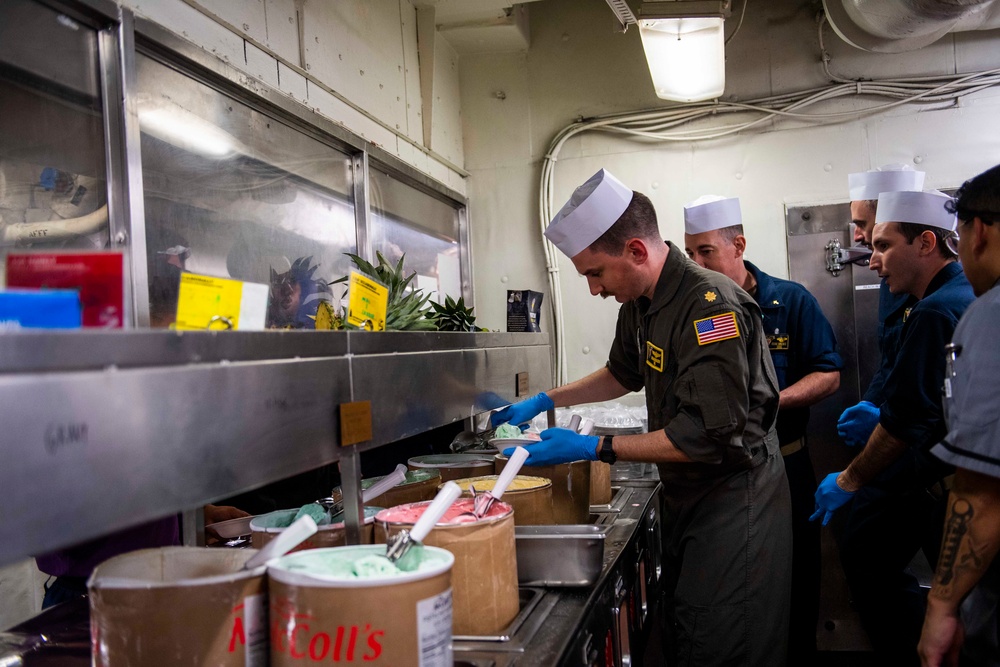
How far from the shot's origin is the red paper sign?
0.85 meters

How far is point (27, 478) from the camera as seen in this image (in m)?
0.72

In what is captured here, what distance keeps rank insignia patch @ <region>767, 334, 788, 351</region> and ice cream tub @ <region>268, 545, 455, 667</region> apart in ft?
8.80

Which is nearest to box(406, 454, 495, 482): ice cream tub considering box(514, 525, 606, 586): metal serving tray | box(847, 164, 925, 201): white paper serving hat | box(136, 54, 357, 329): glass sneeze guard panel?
box(514, 525, 606, 586): metal serving tray

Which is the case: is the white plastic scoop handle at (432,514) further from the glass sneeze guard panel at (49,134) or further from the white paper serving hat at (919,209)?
the white paper serving hat at (919,209)

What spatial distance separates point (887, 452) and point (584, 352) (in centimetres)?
188

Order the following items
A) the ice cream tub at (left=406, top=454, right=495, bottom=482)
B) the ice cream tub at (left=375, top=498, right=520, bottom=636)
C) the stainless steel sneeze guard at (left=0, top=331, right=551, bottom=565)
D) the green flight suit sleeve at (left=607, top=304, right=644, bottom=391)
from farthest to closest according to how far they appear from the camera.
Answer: the green flight suit sleeve at (left=607, top=304, right=644, bottom=391)
the ice cream tub at (left=406, top=454, right=495, bottom=482)
the ice cream tub at (left=375, top=498, right=520, bottom=636)
the stainless steel sneeze guard at (left=0, top=331, right=551, bottom=565)

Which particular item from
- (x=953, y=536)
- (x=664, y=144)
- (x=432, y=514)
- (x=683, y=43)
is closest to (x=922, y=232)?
(x=683, y=43)

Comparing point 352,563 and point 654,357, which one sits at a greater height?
point 654,357

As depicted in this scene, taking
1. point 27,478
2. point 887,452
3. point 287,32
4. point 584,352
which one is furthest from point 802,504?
point 27,478

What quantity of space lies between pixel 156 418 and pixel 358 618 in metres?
0.33

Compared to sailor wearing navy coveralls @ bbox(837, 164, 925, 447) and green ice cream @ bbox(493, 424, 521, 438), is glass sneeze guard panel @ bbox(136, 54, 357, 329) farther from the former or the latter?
sailor wearing navy coveralls @ bbox(837, 164, 925, 447)

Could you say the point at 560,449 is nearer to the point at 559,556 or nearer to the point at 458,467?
the point at 458,467

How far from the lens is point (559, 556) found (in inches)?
61.2

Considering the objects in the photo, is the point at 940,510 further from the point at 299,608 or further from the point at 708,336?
the point at 299,608
